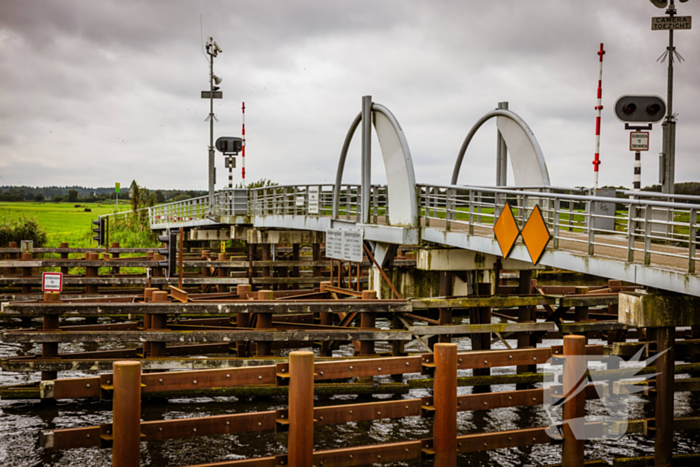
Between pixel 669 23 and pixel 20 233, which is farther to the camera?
pixel 20 233

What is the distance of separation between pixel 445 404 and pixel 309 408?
1634 millimetres

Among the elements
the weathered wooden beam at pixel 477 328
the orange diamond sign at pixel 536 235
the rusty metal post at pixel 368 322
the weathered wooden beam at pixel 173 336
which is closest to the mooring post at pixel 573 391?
the orange diamond sign at pixel 536 235

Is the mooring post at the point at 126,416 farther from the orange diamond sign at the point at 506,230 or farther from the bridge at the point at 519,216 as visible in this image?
the orange diamond sign at the point at 506,230

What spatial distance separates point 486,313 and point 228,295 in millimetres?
6520

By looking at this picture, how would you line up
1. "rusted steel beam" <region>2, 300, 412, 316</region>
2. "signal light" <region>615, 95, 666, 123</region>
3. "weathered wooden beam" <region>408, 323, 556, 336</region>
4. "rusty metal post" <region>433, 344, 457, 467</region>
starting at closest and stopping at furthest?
1. "rusty metal post" <region>433, 344, 457, 467</region>
2. "rusted steel beam" <region>2, 300, 412, 316</region>
3. "weathered wooden beam" <region>408, 323, 556, 336</region>
4. "signal light" <region>615, 95, 666, 123</region>

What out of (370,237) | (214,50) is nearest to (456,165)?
(370,237)

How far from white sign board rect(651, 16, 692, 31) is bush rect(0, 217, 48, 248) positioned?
111 feet

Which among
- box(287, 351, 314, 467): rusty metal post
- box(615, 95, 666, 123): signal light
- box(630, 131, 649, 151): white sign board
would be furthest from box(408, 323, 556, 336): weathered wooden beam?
box(287, 351, 314, 467): rusty metal post

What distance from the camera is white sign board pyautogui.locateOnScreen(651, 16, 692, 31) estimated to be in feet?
44.3

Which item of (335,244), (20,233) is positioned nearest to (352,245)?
(335,244)

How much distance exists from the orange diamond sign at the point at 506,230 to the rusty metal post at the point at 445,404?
11.5 ft

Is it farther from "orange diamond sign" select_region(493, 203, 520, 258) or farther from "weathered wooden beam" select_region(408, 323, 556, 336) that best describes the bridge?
"weathered wooden beam" select_region(408, 323, 556, 336)

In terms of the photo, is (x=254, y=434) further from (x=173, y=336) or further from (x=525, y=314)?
(x=525, y=314)

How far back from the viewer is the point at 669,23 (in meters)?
13.6
